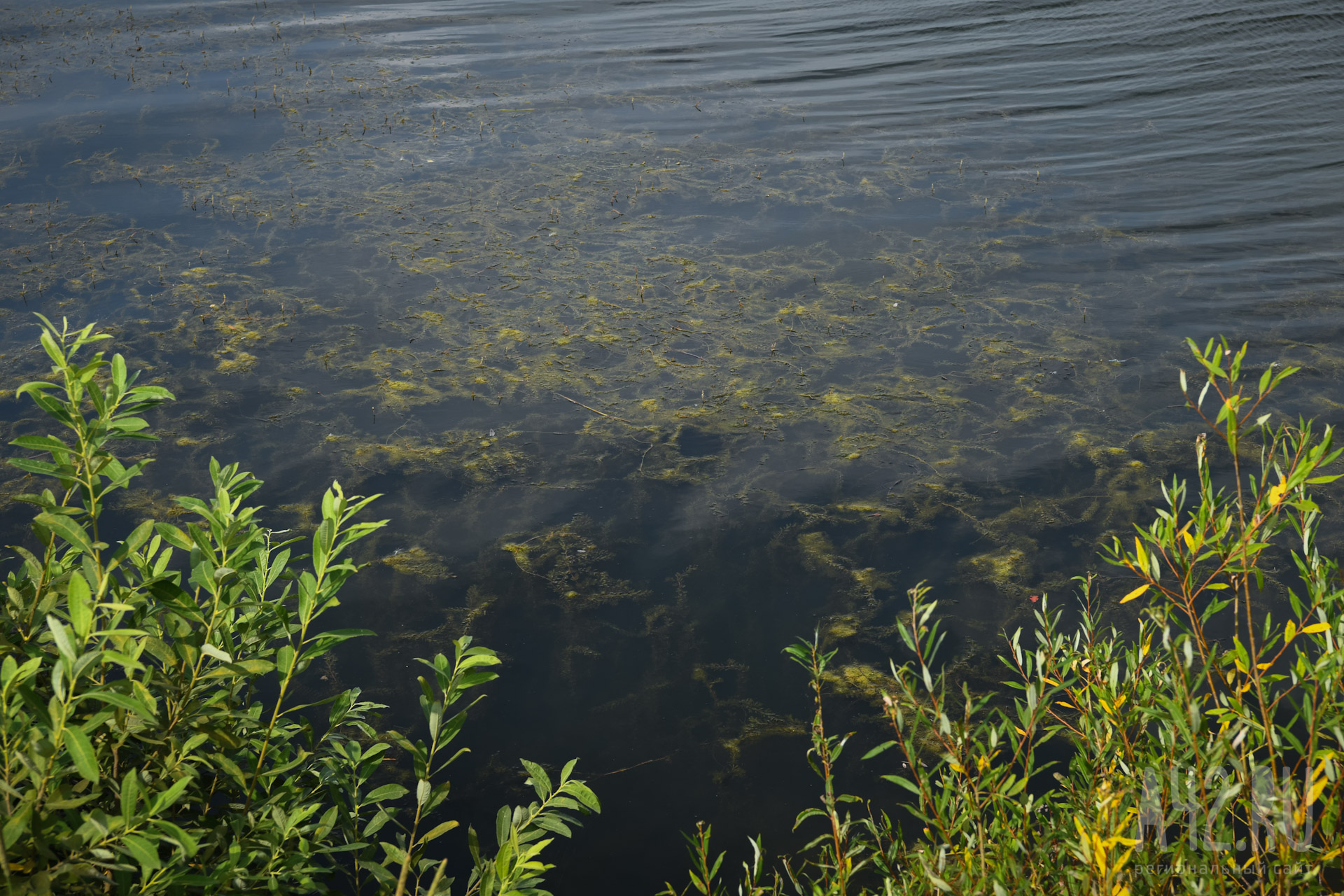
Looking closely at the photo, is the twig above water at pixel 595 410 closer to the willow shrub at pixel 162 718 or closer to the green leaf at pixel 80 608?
the willow shrub at pixel 162 718

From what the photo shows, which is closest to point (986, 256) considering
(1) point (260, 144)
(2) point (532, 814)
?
(2) point (532, 814)

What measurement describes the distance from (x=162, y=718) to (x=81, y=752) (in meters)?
0.33

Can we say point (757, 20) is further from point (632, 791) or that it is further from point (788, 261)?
point (632, 791)

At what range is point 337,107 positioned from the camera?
22.0ft

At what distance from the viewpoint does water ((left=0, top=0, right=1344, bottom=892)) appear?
2.79m

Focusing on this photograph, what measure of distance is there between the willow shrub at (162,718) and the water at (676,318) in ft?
3.73

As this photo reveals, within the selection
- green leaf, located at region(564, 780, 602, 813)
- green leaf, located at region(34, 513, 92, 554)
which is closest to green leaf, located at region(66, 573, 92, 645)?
green leaf, located at region(34, 513, 92, 554)

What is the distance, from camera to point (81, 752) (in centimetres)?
83

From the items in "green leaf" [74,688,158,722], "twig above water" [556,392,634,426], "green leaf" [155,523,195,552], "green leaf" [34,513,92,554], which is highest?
"green leaf" [34,513,92,554]

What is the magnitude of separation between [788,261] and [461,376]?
6.04 ft

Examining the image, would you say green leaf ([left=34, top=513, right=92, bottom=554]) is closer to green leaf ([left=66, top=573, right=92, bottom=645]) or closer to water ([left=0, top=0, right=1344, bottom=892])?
green leaf ([left=66, top=573, right=92, bottom=645])

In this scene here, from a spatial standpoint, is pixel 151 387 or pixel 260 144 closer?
pixel 151 387

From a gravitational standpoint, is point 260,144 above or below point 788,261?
above

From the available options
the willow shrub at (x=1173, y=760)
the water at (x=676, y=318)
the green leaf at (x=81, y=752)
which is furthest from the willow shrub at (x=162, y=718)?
the water at (x=676, y=318)
